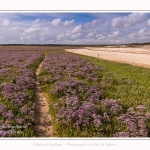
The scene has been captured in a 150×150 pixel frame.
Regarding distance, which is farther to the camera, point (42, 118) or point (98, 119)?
point (42, 118)

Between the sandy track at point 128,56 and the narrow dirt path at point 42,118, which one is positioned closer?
the narrow dirt path at point 42,118

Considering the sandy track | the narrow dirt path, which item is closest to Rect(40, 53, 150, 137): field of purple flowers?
the narrow dirt path

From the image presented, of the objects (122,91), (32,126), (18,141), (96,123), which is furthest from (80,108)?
(122,91)

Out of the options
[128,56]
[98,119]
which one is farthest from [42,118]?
[128,56]

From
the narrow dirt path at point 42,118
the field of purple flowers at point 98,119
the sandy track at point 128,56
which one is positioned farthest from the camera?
the sandy track at point 128,56

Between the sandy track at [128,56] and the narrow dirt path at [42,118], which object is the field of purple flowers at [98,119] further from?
the sandy track at [128,56]

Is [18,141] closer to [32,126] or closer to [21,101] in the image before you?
[32,126]

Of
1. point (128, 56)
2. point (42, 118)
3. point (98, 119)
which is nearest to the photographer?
point (98, 119)

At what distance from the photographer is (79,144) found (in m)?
5.83

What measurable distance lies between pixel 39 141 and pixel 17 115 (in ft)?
9.52

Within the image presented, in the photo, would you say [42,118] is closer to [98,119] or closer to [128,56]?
[98,119]

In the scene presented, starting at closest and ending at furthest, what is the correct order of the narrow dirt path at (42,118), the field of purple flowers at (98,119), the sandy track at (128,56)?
the field of purple flowers at (98,119), the narrow dirt path at (42,118), the sandy track at (128,56)

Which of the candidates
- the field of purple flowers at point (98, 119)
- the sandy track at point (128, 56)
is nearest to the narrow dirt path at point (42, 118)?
the field of purple flowers at point (98, 119)

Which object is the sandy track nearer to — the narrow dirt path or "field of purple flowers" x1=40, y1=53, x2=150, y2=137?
"field of purple flowers" x1=40, y1=53, x2=150, y2=137
